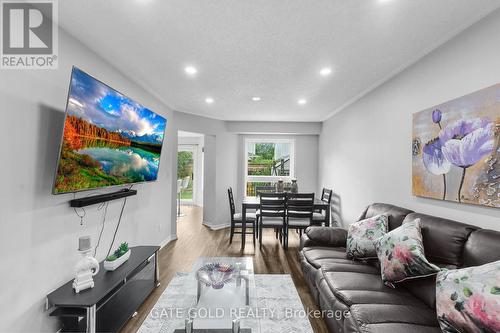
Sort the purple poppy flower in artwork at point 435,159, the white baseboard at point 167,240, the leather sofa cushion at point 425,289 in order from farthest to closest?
the white baseboard at point 167,240, the purple poppy flower in artwork at point 435,159, the leather sofa cushion at point 425,289

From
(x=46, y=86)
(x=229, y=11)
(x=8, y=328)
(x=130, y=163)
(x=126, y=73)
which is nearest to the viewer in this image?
(x=8, y=328)

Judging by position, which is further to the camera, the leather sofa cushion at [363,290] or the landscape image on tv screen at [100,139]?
the landscape image on tv screen at [100,139]

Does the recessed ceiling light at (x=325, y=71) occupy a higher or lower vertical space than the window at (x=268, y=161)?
higher

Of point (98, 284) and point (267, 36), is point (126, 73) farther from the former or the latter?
point (98, 284)

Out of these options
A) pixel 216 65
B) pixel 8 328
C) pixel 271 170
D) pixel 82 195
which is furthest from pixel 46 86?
pixel 271 170

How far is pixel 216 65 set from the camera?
2555 mm

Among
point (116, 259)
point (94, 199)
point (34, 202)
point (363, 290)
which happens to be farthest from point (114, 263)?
point (363, 290)

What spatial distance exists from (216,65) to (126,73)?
46.8 inches

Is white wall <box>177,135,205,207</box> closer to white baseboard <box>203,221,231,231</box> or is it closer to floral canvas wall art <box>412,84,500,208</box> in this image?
white baseboard <box>203,221,231,231</box>

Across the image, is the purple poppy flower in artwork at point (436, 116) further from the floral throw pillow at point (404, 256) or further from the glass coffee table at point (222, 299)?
the glass coffee table at point (222, 299)

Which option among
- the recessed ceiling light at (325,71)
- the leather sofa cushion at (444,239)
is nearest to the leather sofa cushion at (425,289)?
the leather sofa cushion at (444,239)

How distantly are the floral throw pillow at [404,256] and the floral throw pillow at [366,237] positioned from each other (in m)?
0.29

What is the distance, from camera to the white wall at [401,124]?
1722 mm

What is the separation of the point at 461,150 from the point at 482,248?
2.49 ft
